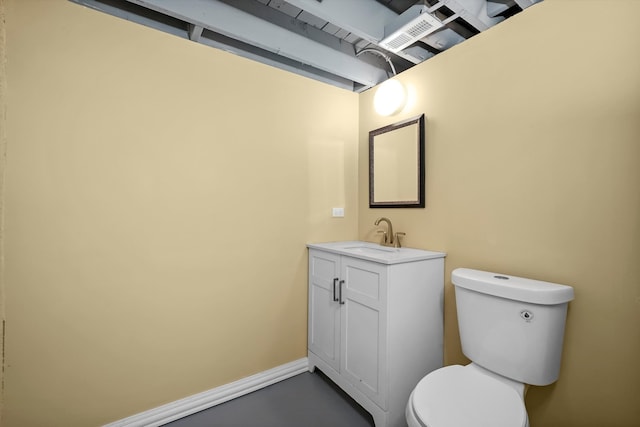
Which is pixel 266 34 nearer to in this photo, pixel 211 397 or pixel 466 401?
pixel 466 401

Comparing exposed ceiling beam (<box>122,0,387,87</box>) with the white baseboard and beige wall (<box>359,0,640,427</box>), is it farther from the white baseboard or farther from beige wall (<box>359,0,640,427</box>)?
the white baseboard

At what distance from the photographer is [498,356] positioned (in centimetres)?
120

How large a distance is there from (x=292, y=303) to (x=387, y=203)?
0.98 metres

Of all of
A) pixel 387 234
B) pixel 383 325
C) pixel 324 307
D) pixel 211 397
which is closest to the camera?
pixel 383 325

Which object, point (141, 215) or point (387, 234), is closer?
point (141, 215)

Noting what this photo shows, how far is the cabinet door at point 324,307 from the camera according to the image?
70.2 inches

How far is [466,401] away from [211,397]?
1.40 m

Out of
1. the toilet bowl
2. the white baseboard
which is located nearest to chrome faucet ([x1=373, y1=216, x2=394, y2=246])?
the toilet bowl

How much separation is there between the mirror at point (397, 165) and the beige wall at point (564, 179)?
214mm

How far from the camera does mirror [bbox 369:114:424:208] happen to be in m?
1.81

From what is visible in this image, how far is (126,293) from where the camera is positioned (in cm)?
149

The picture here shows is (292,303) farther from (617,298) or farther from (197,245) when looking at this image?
(617,298)

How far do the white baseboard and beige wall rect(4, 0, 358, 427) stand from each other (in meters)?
0.04

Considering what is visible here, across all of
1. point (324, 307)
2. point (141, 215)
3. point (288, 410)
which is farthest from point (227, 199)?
point (288, 410)
